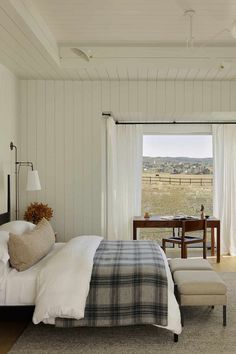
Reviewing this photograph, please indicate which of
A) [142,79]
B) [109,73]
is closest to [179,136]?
[142,79]

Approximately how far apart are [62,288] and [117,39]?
262cm

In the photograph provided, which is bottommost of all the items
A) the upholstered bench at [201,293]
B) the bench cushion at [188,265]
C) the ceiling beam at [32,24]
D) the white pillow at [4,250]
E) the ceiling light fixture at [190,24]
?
the upholstered bench at [201,293]

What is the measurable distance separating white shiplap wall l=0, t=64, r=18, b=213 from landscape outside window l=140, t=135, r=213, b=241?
8.93 ft

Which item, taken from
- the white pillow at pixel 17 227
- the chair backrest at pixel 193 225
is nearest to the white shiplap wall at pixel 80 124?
the chair backrest at pixel 193 225

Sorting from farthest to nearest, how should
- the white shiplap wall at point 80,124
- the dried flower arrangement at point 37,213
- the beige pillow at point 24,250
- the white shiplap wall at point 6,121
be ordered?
1. the white shiplap wall at point 80,124
2. the dried flower arrangement at point 37,213
3. the white shiplap wall at point 6,121
4. the beige pillow at point 24,250

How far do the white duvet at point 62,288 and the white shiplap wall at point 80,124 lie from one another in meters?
2.16

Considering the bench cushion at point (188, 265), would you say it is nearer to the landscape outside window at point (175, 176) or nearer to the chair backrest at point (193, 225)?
the chair backrest at point (193, 225)

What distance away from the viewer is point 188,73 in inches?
200

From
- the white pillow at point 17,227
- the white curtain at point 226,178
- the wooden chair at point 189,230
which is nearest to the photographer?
the white pillow at point 17,227

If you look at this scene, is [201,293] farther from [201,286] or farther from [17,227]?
[17,227]

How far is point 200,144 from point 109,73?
2701 mm

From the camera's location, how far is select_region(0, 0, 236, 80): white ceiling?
340 cm

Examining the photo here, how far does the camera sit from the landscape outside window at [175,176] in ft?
23.7

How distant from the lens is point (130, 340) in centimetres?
323
